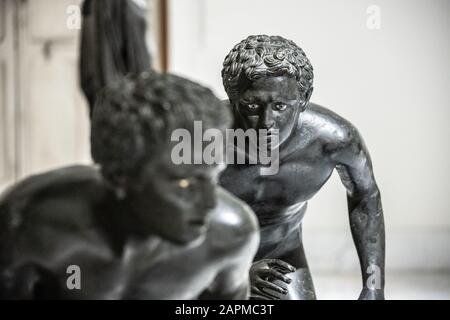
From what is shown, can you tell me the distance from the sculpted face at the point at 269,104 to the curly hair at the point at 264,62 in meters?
0.02

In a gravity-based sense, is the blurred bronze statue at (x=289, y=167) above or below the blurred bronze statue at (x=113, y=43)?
below

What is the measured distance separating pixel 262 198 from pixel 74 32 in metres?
2.30

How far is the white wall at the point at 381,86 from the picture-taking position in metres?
3.75

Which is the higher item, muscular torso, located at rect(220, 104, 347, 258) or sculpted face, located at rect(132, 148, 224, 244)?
sculpted face, located at rect(132, 148, 224, 244)

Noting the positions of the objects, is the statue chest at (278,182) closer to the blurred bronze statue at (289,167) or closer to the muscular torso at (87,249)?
the blurred bronze statue at (289,167)

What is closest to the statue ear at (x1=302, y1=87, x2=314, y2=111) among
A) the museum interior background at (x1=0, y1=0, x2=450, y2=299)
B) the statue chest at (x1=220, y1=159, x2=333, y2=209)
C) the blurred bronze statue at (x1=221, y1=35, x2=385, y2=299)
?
the blurred bronze statue at (x1=221, y1=35, x2=385, y2=299)

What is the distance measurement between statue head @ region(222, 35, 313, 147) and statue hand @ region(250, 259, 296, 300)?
0.30m

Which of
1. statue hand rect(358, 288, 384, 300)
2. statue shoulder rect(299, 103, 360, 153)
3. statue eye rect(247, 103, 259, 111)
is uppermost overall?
statue eye rect(247, 103, 259, 111)

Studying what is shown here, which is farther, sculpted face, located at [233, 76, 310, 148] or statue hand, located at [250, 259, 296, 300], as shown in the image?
statue hand, located at [250, 259, 296, 300]

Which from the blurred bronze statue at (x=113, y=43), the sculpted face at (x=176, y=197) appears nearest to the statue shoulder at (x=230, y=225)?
the sculpted face at (x=176, y=197)

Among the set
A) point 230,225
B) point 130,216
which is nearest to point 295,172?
point 230,225

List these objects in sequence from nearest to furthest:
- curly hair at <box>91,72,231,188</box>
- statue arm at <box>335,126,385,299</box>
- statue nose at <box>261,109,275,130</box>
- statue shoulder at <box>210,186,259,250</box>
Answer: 1. curly hair at <box>91,72,231,188</box>
2. statue shoulder at <box>210,186,259,250</box>
3. statue nose at <box>261,109,275,130</box>
4. statue arm at <box>335,126,385,299</box>

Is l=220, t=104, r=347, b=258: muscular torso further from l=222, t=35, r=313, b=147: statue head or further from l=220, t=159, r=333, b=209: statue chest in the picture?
l=222, t=35, r=313, b=147: statue head

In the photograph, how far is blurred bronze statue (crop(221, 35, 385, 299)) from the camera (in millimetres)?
1761
